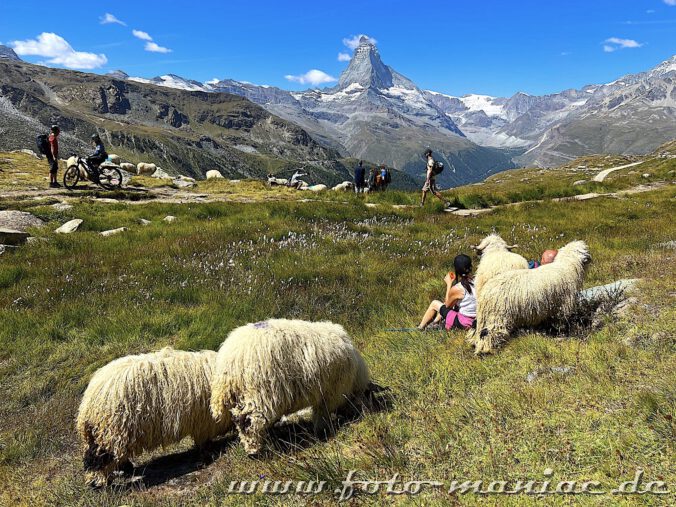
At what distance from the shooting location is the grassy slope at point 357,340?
12.4ft

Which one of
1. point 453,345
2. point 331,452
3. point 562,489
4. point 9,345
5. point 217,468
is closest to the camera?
point 562,489

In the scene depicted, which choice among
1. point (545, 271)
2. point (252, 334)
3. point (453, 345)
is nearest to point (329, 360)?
point (252, 334)

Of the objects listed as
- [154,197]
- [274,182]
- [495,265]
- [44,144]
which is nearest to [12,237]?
[154,197]

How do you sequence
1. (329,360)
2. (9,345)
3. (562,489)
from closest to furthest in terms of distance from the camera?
(562,489)
(329,360)
(9,345)

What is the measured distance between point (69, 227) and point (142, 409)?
12.5 m

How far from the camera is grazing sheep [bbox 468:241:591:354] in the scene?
6418 mm

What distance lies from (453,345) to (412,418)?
2.41 m

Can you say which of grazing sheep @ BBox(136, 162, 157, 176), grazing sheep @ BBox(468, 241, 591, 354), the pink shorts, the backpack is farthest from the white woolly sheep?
grazing sheep @ BBox(468, 241, 591, 354)

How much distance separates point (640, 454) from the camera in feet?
10.8

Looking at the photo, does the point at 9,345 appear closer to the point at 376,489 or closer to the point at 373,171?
the point at 376,489

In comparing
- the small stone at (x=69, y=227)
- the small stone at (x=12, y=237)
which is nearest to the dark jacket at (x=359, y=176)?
the small stone at (x=69, y=227)

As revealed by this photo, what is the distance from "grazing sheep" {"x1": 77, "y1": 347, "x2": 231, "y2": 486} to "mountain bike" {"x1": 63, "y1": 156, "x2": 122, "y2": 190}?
22464 millimetres

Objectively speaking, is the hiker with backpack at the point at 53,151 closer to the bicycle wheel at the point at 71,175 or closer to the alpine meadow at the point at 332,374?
the bicycle wheel at the point at 71,175

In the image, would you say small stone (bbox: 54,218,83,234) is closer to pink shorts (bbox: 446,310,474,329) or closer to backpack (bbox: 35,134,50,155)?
backpack (bbox: 35,134,50,155)
